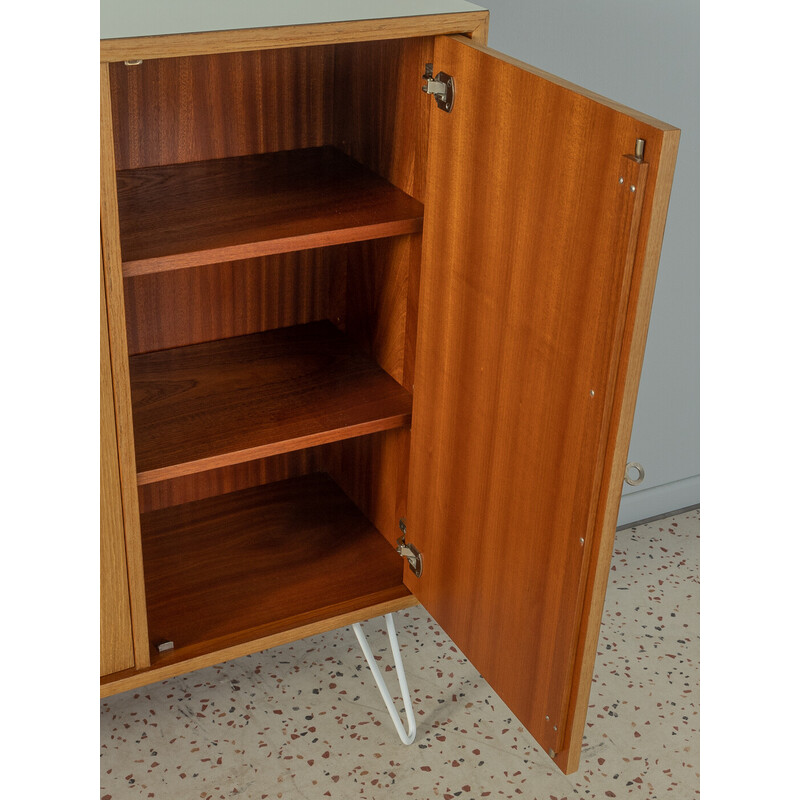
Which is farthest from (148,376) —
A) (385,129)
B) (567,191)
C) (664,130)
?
(664,130)

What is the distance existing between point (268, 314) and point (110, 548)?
0.59m

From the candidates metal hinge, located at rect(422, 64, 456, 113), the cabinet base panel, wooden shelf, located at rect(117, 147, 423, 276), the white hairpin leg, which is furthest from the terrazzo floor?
metal hinge, located at rect(422, 64, 456, 113)

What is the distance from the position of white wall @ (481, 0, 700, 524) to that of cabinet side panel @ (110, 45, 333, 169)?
37cm

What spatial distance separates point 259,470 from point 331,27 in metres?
0.99

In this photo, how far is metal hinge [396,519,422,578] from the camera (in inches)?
60.2

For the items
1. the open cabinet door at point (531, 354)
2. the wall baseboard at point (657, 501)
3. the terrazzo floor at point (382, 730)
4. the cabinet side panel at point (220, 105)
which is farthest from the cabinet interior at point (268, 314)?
the wall baseboard at point (657, 501)

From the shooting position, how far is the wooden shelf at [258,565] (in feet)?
5.05

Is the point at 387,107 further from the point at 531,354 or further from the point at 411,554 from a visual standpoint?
the point at 411,554

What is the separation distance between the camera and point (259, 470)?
1915 mm

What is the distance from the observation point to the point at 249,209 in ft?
4.44

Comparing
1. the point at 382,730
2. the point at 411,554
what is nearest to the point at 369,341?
the point at 411,554

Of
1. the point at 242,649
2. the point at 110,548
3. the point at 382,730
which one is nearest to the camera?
the point at 110,548

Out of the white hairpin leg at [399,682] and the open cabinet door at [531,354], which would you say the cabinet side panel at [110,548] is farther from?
the white hairpin leg at [399,682]

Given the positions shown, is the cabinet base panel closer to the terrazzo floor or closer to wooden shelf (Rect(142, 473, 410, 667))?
wooden shelf (Rect(142, 473, 410, 667))
